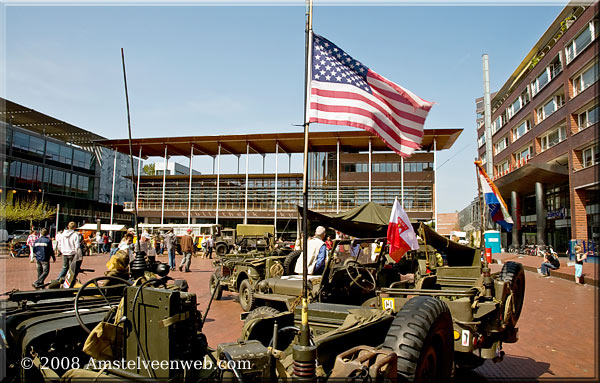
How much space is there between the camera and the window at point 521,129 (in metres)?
36.8

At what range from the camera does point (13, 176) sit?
4559cm

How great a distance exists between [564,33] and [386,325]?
32.9 metres

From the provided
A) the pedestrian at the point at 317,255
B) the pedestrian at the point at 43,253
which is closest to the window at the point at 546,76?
the pedestrian at the point at 317,255

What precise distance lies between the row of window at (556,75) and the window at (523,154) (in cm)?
391

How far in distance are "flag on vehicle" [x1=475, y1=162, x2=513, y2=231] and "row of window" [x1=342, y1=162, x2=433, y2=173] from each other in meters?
34.7

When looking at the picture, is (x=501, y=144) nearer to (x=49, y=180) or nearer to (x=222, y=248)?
(x=222, y=248)

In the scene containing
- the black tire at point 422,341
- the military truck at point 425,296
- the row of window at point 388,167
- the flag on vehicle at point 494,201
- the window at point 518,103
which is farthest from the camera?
the row of window at point 388,167

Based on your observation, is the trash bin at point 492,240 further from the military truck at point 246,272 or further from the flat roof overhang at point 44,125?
the flat roof overhang at point 44,125

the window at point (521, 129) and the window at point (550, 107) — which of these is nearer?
the window at point (550, 107)

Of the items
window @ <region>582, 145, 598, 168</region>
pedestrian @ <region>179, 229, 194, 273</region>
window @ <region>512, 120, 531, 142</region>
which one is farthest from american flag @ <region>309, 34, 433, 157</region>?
window @ <region>512, 120, 531, 142</region>

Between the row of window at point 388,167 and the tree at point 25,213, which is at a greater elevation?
the row of window at point 388,167

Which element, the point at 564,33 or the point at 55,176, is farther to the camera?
the point at 55,176

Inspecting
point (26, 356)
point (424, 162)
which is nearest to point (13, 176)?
point (424, 162)

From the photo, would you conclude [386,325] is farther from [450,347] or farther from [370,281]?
[370,281]
